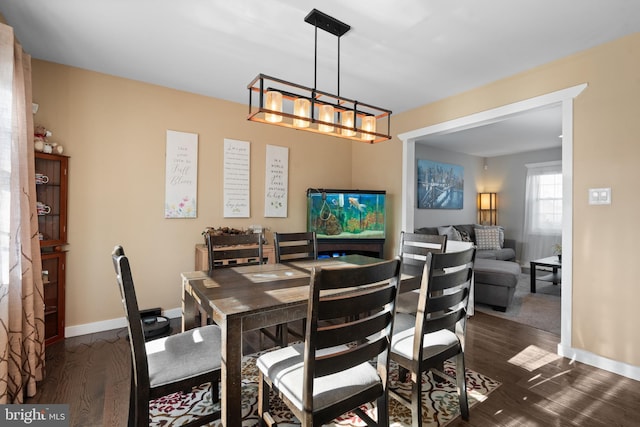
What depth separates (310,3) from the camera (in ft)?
6.43

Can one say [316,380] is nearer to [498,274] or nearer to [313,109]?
[313,109]

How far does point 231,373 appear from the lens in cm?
131

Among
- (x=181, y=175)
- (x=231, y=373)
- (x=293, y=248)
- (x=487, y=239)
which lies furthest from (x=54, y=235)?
(x=487, y=239)

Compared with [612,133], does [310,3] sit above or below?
above

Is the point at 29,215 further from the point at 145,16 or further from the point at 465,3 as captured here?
the point at 465,3

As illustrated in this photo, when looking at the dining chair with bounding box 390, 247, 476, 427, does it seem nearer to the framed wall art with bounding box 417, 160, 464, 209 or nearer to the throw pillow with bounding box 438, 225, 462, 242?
the throw pillow with bounding box 438, 225, 462, 242

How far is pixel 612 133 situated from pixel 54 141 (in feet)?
15.2

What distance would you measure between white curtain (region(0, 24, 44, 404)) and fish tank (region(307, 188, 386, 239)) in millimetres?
2683

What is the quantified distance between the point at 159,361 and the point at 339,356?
858 mm

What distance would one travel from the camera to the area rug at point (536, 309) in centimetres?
330

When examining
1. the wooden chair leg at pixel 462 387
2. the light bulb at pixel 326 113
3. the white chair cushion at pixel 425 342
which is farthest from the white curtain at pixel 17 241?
the wooden chair leg at pixel 462 387

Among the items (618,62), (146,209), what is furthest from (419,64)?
(146,209)

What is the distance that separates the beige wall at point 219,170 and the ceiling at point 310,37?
0.21m

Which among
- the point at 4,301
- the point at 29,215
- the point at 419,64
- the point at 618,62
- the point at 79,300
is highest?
the point at 419,64
